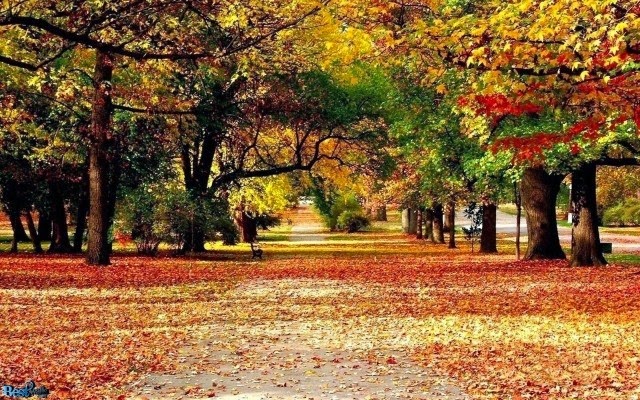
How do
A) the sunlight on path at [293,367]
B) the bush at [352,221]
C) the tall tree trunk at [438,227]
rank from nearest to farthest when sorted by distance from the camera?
the sunlight on path at [293,367]
the tall tree trunk at [438,227]
the bush at [352,221]

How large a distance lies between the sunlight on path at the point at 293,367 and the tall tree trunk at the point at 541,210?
16.9 m

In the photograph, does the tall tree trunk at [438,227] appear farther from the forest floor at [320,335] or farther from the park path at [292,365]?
the park path at [292,365]

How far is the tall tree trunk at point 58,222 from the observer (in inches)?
1484

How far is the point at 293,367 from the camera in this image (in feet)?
34.2

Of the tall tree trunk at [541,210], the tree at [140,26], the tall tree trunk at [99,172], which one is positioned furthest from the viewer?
the tall tree trunk at [541,210]

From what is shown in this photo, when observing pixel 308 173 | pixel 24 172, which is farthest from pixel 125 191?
pixel 308 173

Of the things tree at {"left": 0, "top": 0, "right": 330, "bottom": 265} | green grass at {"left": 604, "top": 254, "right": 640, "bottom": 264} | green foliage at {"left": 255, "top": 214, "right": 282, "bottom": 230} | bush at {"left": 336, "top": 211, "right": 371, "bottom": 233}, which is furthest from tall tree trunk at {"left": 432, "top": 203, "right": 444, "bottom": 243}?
tree at {"left": 0, "top": 0, "right": 330, "bottom": 265}

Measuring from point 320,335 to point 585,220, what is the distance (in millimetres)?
16029

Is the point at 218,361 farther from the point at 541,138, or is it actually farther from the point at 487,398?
the point at 541,138

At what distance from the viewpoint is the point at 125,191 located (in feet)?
113

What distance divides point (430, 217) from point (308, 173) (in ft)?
51.4

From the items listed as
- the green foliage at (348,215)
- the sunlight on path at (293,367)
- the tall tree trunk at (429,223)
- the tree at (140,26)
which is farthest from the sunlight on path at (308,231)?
the sunlight on path at (293,367)

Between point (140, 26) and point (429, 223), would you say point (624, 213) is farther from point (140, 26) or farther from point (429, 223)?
point (140, 26)

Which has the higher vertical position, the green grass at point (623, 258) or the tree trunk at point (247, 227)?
the tree trunk at point (247, 227)
